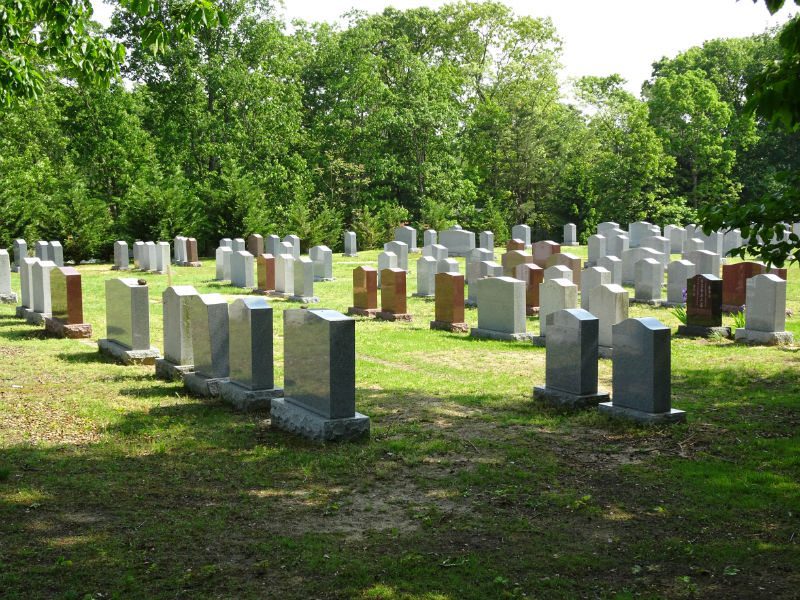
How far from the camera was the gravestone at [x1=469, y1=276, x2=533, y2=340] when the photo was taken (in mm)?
14805

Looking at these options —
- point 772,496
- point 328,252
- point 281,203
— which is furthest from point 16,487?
point 281,203

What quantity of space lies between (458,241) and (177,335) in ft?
70.8

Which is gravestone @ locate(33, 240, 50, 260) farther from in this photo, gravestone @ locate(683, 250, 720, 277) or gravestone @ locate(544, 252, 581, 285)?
gravestone @ locate(683, 250, 720, 277)

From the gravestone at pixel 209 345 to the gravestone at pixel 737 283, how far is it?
34.4 feet

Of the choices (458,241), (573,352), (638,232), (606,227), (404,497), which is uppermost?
(606,227)

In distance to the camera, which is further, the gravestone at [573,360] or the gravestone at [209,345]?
the gravestone at [209,345]

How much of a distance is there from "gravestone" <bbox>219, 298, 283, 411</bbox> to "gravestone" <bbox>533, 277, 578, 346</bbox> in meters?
5.99

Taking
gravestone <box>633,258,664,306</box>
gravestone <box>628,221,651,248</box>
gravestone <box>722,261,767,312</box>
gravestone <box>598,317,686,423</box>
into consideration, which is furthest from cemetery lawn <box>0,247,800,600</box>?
gravestone <box>628,221,651,248</box>

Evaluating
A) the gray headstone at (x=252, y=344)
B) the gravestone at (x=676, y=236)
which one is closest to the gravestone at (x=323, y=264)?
the gravestone at (x=676, y=236)

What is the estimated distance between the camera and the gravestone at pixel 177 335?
11.0 metres

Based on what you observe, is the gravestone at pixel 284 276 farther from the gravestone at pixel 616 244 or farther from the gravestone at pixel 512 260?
the gravestone at pixel 616 244

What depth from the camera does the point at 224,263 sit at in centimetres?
2472

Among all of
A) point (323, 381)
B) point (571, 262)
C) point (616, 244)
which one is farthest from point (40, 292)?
point (616, 244)

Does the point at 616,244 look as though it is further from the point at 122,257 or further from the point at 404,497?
the point at 404,497
